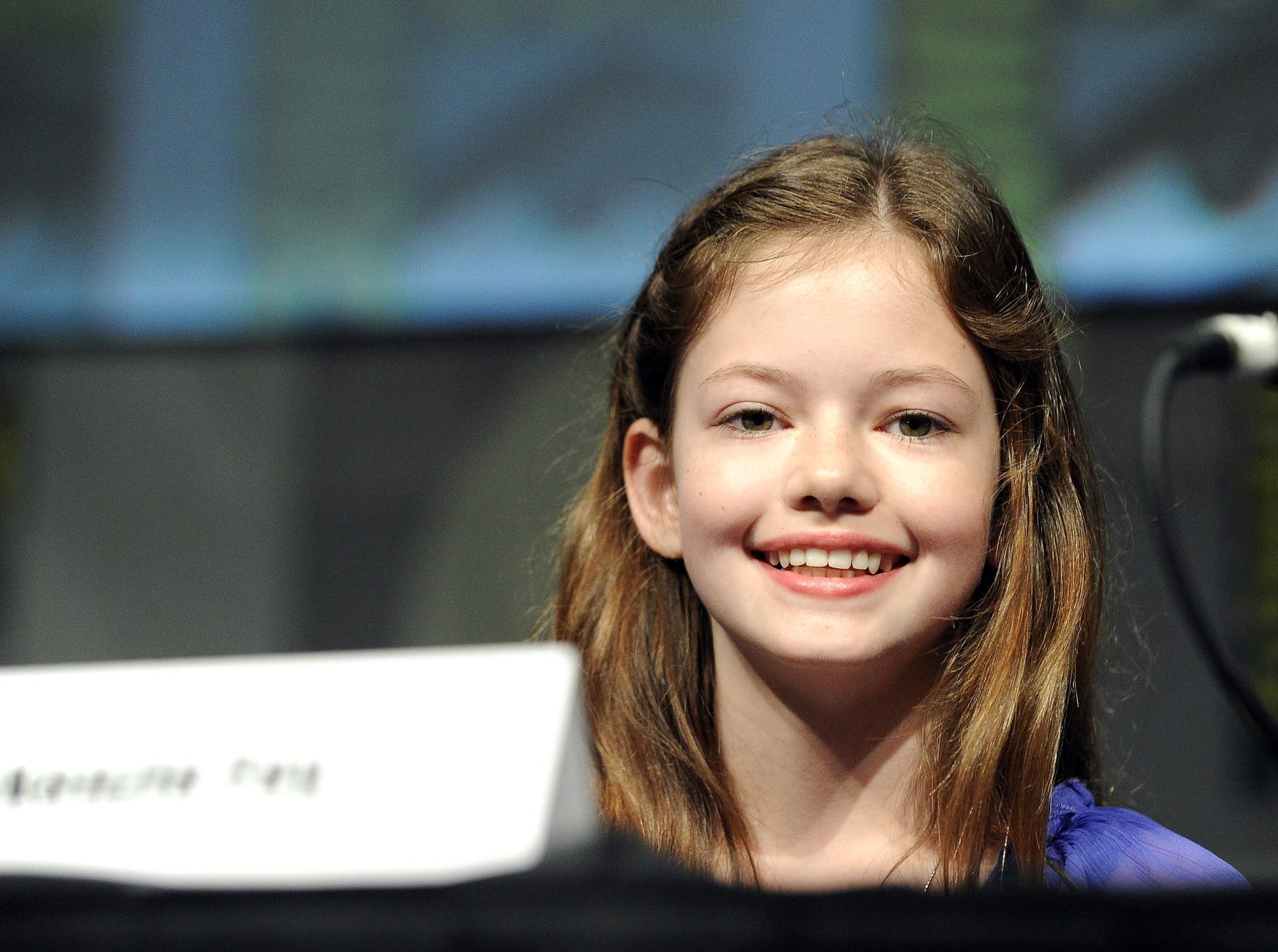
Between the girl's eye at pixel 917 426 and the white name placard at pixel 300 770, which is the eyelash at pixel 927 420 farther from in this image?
the white name placard at pixel 300 770

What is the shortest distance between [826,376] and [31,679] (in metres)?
0.49

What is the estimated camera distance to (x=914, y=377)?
2.64ft

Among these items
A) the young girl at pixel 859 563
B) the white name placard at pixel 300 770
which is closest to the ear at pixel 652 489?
the young girl at pixel 859 563

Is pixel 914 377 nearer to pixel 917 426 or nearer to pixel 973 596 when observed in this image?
pixel 917 426

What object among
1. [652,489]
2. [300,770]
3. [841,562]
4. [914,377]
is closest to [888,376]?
[914,377]

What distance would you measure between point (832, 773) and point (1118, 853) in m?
0.18

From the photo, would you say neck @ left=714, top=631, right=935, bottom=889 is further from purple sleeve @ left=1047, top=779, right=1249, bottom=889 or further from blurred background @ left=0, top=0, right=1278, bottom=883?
blurred background @ left=0, top=0, right=1278, bottom=883

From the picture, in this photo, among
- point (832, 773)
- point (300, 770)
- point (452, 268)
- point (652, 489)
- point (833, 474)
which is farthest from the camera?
point (452, 268)

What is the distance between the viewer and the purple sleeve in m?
0.76

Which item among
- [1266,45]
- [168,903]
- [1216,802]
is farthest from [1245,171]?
[168,903]

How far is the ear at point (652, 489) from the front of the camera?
958mm

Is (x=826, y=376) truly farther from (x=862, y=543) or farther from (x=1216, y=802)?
(x=1216, y=802)

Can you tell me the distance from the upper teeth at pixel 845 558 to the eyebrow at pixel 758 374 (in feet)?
0.35

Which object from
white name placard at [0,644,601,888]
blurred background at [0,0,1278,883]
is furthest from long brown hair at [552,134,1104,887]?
blurred background at [0,0,1278,883]
